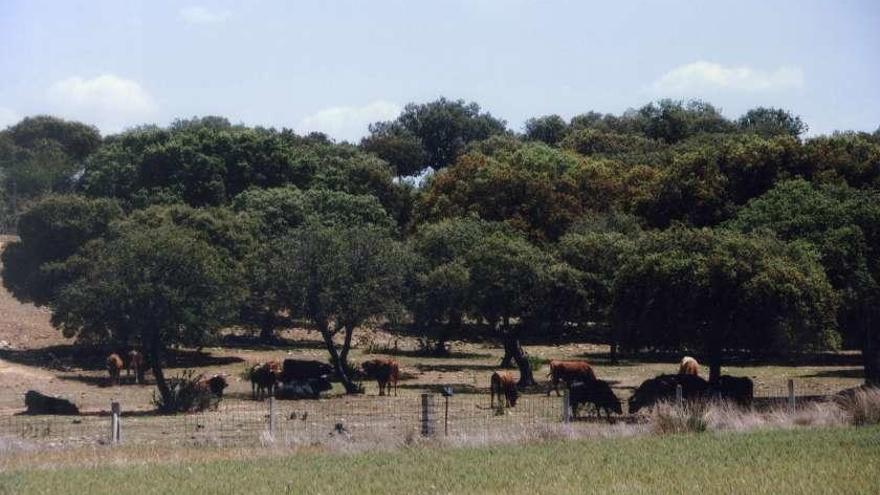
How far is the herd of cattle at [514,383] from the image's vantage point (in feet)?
101

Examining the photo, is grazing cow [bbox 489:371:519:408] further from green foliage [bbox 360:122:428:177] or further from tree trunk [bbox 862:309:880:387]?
green foliage [bbox 360:122:428:177]

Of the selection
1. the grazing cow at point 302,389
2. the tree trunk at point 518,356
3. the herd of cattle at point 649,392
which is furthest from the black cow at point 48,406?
the tree trunk at point 518,356

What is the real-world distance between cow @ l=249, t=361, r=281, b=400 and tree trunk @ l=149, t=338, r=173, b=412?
3220 mm

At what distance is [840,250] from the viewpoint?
37.4 metres

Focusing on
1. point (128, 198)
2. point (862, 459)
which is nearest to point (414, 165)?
point (128, 198)

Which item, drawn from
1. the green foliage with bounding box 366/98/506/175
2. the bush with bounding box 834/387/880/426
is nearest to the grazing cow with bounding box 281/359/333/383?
the bush with bounding box 834/387/880/426

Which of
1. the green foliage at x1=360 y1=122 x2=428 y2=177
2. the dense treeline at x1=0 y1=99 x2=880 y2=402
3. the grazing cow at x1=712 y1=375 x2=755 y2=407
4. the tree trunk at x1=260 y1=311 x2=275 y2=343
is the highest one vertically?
the green foliage at x1=360 y1=122 x2=428 y2=177

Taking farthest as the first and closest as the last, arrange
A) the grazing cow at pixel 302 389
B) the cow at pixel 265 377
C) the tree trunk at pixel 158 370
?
the grazing cow at pixel 302 389 → the cow at pixel 265 377 → the tree trunk at pixel 158 370

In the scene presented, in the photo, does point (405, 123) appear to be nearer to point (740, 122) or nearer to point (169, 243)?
point (740, 122)

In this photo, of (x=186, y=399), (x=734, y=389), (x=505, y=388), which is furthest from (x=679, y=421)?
(x=186, y=399)

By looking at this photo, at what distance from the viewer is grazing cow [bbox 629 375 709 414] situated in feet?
102

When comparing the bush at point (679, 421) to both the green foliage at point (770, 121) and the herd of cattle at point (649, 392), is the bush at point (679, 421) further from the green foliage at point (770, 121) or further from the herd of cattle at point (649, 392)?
the green foliage at point (770, 121)

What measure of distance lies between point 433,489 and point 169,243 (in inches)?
889

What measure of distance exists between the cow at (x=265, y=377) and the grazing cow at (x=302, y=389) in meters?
0.32
